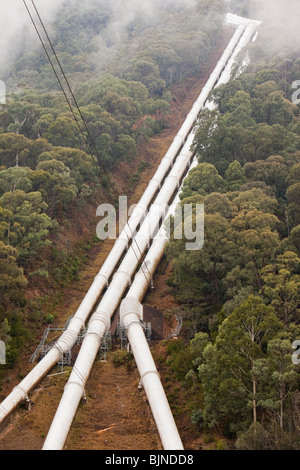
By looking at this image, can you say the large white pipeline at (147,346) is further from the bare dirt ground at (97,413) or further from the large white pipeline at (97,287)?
the large white pipeline at (97,287)

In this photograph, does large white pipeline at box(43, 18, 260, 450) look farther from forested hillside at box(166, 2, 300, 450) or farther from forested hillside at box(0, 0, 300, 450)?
forested hillside at box(0, 0, 300, 450)

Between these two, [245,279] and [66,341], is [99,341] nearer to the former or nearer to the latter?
[66,341]

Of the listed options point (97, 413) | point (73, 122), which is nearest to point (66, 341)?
point (97, 413)

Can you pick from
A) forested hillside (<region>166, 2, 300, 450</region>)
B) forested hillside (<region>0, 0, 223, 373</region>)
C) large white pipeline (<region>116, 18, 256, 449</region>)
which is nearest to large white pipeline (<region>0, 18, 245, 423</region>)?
forested hillside (<region>0, 0, 223, 373</region>)

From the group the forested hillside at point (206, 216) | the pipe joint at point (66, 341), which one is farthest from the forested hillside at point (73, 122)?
the pipe joint at point (66, 341)

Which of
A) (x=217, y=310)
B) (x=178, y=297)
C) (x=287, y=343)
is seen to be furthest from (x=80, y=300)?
(x=287, y=343)
